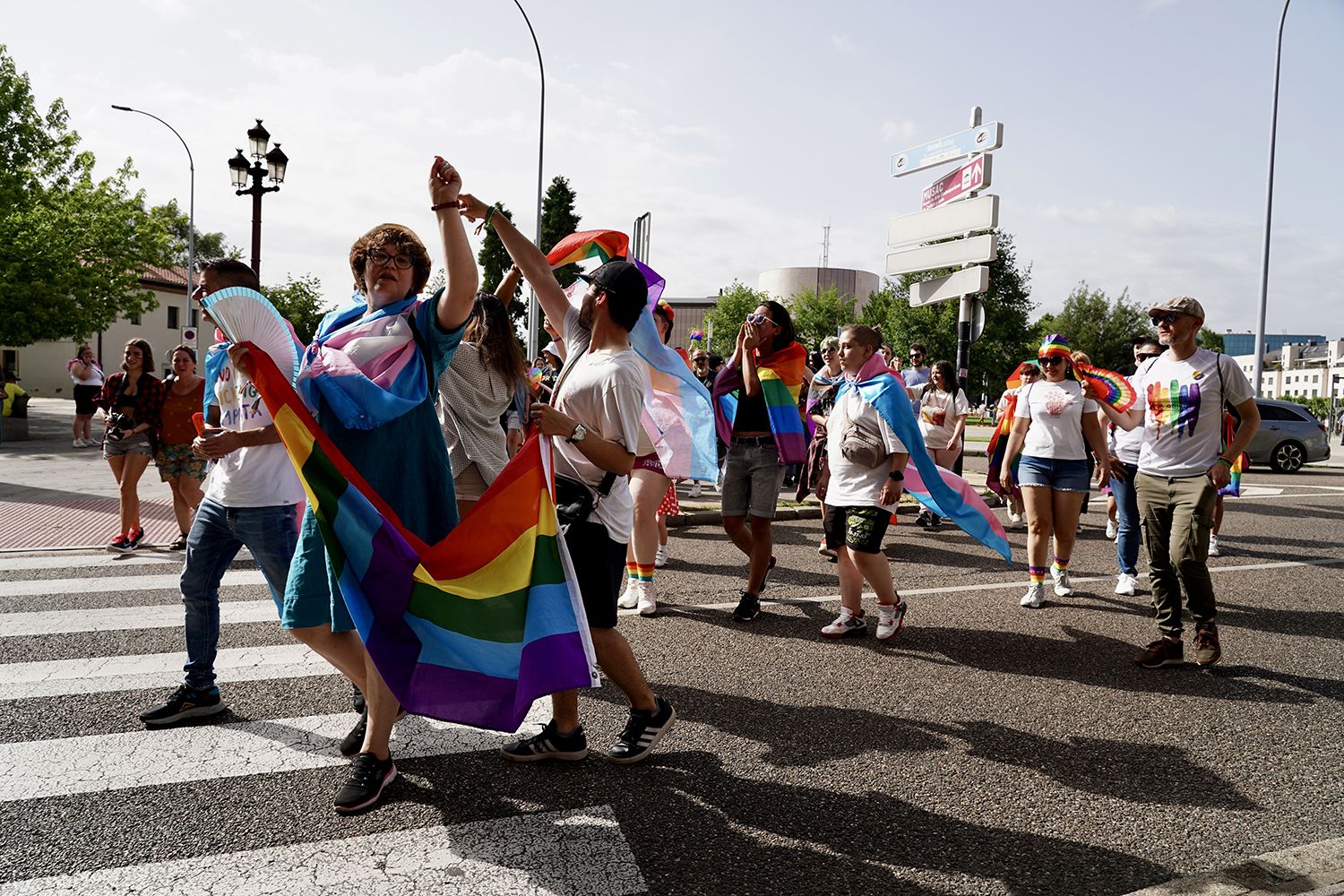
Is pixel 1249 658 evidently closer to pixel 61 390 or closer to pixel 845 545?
pixel 845 545

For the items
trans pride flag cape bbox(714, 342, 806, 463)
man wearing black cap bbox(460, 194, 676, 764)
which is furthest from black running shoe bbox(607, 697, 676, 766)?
trans pride flag cape bbox(714, 342, 806, 463)

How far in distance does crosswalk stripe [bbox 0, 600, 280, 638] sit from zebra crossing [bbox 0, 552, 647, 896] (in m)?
0.15

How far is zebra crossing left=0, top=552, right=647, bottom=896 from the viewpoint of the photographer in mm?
2902

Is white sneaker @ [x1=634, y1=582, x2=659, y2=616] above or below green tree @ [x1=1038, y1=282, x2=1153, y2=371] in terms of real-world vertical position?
below

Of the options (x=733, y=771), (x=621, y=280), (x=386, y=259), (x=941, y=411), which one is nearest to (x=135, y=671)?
(x=386, y=259)

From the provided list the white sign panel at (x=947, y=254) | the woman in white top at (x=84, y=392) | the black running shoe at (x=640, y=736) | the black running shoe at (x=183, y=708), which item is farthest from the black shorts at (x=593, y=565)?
the woman in white top at (x=84, y=392)

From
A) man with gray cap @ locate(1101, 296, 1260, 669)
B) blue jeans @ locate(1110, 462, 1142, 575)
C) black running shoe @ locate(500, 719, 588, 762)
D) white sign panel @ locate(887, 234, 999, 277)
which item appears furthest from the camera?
white sign panel @ locate(887, 234, 999, 277)

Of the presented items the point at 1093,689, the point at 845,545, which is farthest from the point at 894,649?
the point at 1093,689

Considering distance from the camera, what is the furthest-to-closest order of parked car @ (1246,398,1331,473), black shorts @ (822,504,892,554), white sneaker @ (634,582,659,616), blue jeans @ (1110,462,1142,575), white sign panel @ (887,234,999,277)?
parked car @ (1246,398,1331,473), white sign panel @ (887,234,999,277), blue jeans @ (1110,462,1142,575), white sneaker @ (634,582,659,616), black shorts @ (822,504,892,554)

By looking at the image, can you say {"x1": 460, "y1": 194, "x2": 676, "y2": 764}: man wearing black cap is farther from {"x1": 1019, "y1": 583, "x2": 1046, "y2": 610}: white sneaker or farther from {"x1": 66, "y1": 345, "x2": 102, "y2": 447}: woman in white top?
{"x1": 66, "y1": 345, "x2": 102, "y2": 447}: woman in white top

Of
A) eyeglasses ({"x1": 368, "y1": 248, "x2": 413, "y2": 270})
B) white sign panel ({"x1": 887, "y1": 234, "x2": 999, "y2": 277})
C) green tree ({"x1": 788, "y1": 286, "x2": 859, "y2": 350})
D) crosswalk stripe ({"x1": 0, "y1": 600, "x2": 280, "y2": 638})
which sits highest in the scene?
green tree ({"x1": 788, "y1": 286, "x2": 859, "y2": 350})

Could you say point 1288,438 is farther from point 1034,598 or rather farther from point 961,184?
point 1034,598

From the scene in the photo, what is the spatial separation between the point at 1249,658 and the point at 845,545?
2513 millimetres

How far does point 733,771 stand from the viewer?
3789 mm
